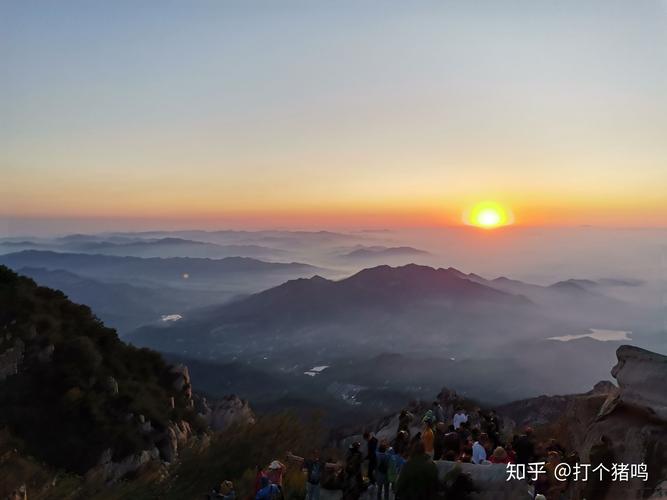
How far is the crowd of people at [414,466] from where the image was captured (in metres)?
9.51

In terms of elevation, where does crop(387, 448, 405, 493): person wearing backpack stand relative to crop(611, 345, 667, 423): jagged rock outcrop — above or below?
below

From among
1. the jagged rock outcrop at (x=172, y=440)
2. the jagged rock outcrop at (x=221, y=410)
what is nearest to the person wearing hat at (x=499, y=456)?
the jagged rock outcrop at (x=172, y=440)

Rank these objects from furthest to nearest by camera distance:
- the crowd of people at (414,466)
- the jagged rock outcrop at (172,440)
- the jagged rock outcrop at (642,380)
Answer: the jagged rock outcrop at (172,440) < the jagged rock outcrop at (642,380) < the crowd of people at (414,466)

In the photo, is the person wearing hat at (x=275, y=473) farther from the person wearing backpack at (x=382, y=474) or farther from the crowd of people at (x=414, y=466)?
the person wearing backpack at (x=382, y=474)

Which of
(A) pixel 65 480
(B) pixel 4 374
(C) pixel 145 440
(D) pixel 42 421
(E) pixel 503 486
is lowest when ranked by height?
(C) pixel 145 440

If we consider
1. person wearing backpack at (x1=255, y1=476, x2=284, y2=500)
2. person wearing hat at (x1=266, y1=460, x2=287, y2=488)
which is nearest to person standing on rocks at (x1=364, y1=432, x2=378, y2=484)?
person wearing hat at (x1=266, y1=460, x2=287, y2=488)

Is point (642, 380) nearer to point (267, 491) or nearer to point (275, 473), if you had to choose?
point (275, 473)

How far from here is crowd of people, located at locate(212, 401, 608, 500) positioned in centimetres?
951

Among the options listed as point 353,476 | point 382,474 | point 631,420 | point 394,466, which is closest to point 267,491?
point 353,476

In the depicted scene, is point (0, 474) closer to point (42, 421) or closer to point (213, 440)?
point (213, 440)

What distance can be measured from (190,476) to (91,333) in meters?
32.6

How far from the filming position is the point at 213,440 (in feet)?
43.9

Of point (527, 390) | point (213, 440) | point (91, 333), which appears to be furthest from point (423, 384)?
point (213, 440)

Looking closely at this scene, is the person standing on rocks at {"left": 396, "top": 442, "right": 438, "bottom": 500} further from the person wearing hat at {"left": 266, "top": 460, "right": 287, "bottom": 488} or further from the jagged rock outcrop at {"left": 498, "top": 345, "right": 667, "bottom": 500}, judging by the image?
the jagged rock outcrop at {"left": 498, "top": 345, "right": 667, "bottom": 500}
